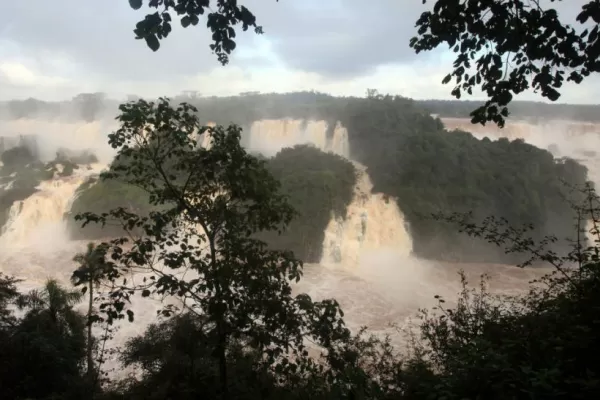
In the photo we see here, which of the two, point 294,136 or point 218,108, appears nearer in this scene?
point 294,136

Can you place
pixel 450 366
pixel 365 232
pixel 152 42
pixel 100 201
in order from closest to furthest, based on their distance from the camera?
pixel 152 42 → pixel 450 366 → pixel 365 232 → pixel 100 201

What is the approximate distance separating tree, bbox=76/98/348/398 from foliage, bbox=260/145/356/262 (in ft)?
45.1

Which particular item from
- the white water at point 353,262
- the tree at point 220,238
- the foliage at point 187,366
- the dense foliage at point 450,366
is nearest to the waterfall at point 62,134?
the white water at point 353,262

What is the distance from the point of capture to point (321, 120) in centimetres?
2683

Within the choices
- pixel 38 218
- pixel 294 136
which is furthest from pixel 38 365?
pixel 294 136

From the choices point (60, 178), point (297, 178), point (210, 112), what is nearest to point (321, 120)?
point (297, 178)

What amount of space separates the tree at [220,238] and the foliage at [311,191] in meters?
13.7

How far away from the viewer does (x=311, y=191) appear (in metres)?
20.0

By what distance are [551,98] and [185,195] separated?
2.30 m

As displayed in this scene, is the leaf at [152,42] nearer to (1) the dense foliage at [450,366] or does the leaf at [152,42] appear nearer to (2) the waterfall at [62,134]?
(1) the dense foliage at [450,366]

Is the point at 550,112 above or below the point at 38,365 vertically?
above

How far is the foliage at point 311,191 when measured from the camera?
60.5 feet

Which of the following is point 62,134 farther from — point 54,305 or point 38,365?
point 38,365

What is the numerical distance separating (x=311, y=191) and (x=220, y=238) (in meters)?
17.1
